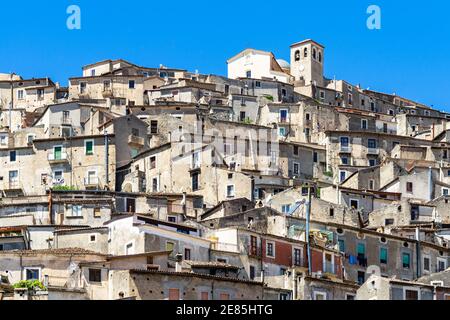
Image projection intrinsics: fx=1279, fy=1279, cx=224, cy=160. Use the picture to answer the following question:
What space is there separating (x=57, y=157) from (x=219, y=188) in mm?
11962

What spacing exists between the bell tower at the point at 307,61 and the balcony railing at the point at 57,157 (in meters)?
41.5

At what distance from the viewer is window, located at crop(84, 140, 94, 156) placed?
83.8 m

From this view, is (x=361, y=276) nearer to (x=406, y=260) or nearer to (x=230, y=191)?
(x=406, y=260)

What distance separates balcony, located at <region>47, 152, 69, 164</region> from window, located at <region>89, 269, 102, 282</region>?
98.2ft

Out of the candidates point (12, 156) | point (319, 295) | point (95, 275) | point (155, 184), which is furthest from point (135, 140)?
point (95, 275)

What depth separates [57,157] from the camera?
275 feet

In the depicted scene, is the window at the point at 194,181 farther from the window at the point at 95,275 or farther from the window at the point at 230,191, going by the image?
the window at the point at 95,275

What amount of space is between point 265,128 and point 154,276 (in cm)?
4173

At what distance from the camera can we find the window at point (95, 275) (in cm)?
5381

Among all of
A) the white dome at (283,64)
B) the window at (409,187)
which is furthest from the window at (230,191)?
the white dome at (283,64)

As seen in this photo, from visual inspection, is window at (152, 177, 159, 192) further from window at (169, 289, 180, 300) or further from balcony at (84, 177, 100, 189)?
window at (169, 289, 180, 300)

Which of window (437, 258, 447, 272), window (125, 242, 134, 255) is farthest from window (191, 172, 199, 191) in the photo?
window (125, 242, 134, 255)
